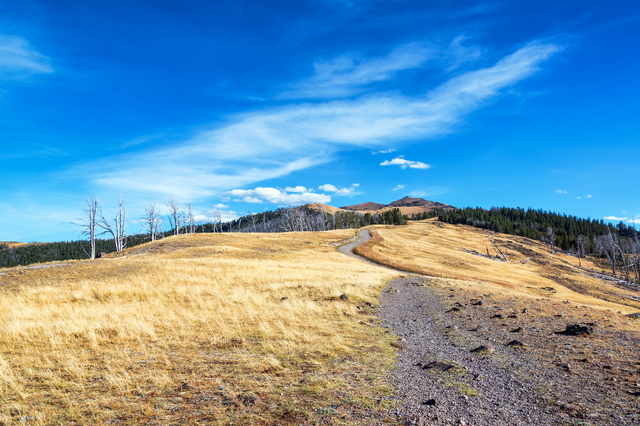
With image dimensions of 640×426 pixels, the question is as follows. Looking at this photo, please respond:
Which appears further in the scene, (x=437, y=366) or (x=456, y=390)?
(x=437, y=366)

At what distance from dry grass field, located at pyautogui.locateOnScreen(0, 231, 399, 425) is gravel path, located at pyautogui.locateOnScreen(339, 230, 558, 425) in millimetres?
558

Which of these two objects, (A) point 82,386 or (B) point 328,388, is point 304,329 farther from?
(A) point 82,386

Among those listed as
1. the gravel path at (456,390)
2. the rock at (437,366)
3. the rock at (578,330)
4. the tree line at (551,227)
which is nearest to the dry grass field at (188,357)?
the gravel path at (456,390)

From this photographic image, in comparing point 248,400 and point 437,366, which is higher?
point 248,400

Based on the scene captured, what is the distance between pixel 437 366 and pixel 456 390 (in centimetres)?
138

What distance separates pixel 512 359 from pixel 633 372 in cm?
226

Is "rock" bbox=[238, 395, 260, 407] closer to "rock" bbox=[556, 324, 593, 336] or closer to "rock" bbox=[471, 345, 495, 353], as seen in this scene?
"rock" bbox=[471, 345, 495, 353]

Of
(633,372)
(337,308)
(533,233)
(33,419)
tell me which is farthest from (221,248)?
(533,233)

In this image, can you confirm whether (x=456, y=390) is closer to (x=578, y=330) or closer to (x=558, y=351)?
(x=558, y=351)

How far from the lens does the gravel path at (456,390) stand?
4977mm

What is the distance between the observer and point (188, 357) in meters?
8.28

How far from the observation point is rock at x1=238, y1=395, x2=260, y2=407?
5637 millimetres

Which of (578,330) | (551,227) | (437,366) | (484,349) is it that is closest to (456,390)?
(437,366)

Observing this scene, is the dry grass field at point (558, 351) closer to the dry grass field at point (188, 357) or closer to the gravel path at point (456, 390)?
the gravel path at point (456, 390)
